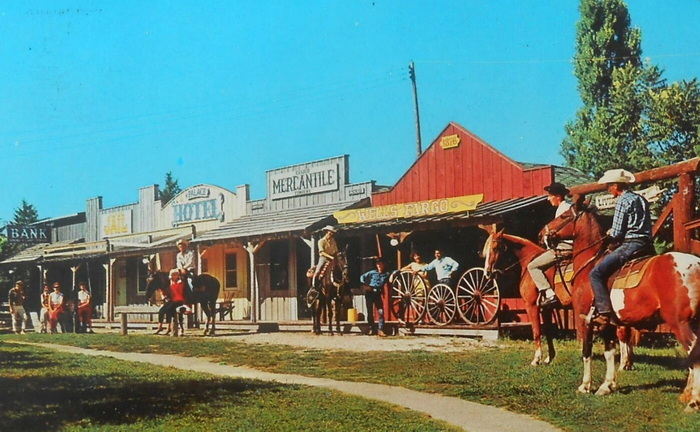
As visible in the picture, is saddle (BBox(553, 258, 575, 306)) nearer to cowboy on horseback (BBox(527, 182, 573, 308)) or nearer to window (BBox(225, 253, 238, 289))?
cowboy on horseback (BBox(527, 182, 573, 308))

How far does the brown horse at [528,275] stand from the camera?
9.62 meters

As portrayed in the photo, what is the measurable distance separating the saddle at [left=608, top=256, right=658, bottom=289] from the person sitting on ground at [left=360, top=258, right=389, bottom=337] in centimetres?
667

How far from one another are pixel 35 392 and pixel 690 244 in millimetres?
6834

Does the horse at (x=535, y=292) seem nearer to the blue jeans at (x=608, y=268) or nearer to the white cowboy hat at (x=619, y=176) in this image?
the blue jeans at (x=608, y=268)

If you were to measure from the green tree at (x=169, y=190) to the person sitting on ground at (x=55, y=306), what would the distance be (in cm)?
465

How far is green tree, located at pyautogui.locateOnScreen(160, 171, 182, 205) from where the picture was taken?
1032 centimetres

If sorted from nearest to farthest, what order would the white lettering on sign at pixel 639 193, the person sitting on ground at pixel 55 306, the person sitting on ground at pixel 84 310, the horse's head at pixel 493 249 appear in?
the white lettering on sign at pixel 639 193 < the horse's head at pixel 493 249 < the person sitting on ground at pixel 84 310 < the person sitting on ground at pixel 55 306

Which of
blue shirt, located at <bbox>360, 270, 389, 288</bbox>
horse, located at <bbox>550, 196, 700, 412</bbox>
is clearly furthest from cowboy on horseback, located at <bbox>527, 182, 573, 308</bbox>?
blue shirt, located at <bbox>360, 270, 389, 288</bbox>

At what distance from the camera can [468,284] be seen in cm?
1314

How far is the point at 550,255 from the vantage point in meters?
9.59

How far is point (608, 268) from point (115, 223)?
8.25 meters

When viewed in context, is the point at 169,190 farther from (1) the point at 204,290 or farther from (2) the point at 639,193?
(2) the point at 639,193

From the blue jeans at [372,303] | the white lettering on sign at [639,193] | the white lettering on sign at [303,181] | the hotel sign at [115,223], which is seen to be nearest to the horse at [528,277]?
the white lettering on sign at [639,193]

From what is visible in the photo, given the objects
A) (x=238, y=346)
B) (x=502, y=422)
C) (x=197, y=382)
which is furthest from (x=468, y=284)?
(x=502, y=422)
